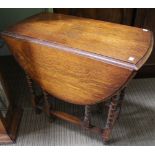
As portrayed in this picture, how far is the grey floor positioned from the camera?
4.47 ft

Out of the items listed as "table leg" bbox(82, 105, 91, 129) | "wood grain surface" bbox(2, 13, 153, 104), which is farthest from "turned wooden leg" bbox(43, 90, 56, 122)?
"table leg" bbox(82, 105, 91, 129)

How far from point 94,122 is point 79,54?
2.30 ft

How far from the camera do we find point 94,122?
1479 millimetres

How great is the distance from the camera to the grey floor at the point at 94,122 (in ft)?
4.47

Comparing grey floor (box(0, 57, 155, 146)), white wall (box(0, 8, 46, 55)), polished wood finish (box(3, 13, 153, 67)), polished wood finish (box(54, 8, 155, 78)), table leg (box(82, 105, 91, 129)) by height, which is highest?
polished wood finish (box(3, 13, 153, 67))

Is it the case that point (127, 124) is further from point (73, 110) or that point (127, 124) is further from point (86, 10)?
point (86, 10)

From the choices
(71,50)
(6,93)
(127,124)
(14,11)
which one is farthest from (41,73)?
(14,11)

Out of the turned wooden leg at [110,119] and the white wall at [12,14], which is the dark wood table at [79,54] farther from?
the white wall at [12,14]

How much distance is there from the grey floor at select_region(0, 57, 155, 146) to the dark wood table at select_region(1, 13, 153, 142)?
0.25 metres

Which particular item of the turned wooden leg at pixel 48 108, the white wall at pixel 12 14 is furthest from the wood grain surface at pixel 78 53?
the white wall at pixel 12 14

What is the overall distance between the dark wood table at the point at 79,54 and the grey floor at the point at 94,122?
0.25 m

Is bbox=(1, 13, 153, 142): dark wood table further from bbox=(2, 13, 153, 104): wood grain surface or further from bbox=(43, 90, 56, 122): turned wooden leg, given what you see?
bbox=(43, 90, 56, 122): turned wooden leg

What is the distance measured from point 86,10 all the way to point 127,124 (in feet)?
2.72

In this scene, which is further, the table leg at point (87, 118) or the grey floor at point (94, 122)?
the grey floor at point (94, 122)
